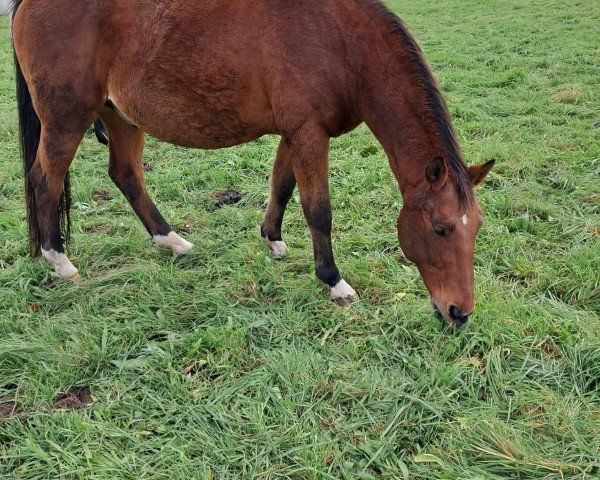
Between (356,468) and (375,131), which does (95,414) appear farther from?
(375,131)

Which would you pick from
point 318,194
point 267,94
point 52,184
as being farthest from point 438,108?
point 52,184

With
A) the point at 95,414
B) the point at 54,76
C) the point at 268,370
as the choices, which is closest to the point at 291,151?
the point at 268,370

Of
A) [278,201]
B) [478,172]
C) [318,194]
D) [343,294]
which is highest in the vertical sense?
[478,172]

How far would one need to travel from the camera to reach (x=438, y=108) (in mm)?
2984

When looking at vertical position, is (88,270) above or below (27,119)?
below

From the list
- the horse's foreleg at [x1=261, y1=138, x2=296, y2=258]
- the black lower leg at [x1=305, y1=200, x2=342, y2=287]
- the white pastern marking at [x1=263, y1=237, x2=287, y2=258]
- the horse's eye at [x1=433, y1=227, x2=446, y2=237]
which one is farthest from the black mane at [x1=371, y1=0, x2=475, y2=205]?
the white pastern marking at [x1=263, y1=237, x2=287, y2=258]

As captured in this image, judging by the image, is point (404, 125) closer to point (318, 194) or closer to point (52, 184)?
point (318, 194)

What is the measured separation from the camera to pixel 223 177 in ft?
17.7

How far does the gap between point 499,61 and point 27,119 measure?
29.2 ft

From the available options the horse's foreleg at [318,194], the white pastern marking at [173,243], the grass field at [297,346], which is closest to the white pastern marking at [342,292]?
the horse's foreleg at [318,194]

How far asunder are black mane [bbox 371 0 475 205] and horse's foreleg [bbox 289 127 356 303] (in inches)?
27.0

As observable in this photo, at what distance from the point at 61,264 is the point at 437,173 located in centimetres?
268

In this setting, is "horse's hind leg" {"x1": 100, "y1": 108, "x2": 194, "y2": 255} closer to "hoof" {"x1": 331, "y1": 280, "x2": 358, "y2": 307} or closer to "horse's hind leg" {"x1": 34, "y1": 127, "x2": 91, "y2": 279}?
"horse's hind leg" {"x1": 34, "y1": 127, "x2": 91, "y2": 279}

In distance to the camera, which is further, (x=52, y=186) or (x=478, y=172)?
(x=52, y=186)
